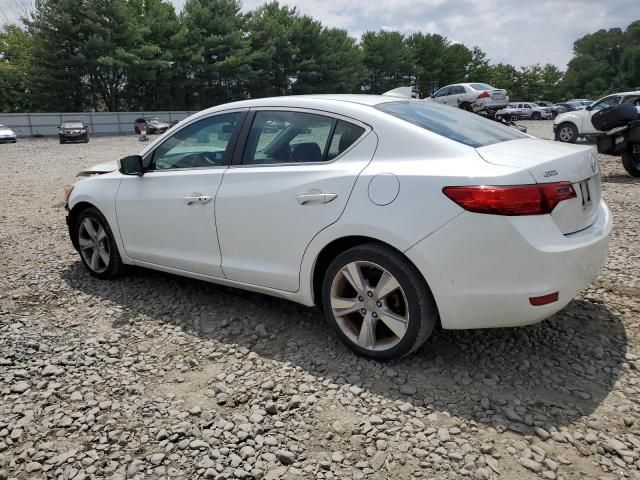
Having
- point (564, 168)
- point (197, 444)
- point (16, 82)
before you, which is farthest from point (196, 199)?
point (16, 82)

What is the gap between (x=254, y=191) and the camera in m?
3.38

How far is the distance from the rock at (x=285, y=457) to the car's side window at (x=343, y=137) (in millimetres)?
1720

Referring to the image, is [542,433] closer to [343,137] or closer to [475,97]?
[343,137]

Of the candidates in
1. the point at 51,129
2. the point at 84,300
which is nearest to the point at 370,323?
the point at 84,300

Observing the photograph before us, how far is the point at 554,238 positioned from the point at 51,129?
43684 mm

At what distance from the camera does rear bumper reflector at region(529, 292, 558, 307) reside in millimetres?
2609

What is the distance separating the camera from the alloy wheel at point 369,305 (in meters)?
2.93

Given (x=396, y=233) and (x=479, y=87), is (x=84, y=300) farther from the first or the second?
(x=479, y=87)

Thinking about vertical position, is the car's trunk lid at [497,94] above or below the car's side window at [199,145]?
above

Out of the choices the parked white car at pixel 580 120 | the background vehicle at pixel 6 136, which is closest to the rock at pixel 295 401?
the parked white car at pixel 580 120

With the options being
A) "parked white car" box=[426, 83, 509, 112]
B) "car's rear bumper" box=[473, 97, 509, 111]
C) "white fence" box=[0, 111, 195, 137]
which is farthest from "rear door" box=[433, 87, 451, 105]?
"white fence" box=[0, 111, 195, 137]

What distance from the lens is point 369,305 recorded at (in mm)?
3018

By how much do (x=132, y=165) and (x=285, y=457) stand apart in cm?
280

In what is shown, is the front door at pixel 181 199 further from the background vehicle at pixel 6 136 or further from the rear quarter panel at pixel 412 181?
the background vehicle at pixel 6 136
